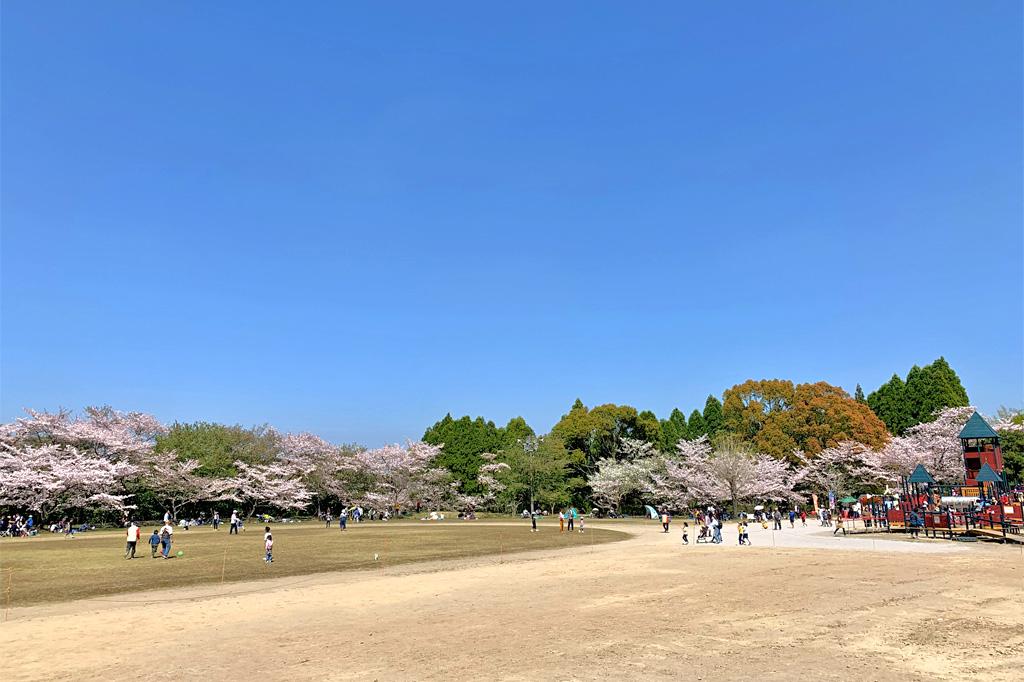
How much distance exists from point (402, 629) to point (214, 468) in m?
60.7

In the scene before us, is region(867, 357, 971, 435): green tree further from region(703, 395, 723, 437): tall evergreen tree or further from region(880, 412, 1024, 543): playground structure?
region(880, 412, 1024, 543): playground structure

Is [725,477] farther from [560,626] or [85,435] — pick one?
[85,435]

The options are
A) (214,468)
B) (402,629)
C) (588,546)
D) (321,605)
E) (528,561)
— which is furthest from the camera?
(214,468)

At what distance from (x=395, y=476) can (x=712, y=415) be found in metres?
47.9

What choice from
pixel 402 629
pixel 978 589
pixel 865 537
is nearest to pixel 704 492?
pixel 865 537

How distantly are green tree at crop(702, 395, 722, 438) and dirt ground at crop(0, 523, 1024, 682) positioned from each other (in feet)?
221

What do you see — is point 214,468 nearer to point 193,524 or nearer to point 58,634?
point 193,524

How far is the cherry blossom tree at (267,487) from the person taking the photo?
68438mm

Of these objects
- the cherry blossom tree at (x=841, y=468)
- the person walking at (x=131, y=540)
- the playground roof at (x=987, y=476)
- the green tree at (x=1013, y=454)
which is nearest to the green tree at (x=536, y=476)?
the cherry blossom tree at (x=841, y=468)

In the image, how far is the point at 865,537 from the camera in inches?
1563

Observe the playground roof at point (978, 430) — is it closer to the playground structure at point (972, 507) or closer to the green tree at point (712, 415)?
the playground structure at point (972, 507)

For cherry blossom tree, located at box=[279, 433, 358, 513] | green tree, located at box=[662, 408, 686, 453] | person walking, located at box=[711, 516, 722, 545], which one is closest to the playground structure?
person walking, located at box=[711, 516, 722, 545]

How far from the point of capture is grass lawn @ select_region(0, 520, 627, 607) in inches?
952

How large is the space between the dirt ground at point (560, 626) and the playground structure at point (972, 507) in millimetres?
12476
